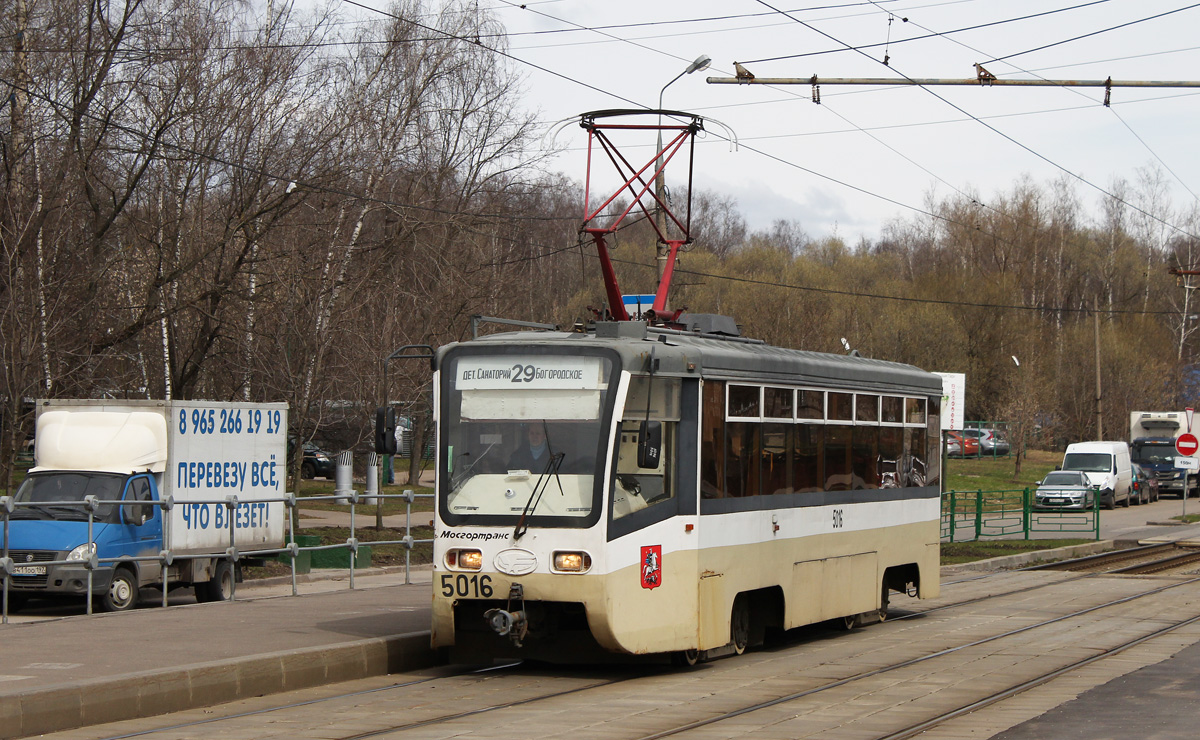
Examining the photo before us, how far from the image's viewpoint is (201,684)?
9.90 metres

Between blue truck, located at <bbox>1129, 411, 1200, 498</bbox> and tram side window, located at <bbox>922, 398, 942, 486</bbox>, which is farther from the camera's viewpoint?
blue truck, located at <bbox>1129, 411, 1200, 498</bbox>

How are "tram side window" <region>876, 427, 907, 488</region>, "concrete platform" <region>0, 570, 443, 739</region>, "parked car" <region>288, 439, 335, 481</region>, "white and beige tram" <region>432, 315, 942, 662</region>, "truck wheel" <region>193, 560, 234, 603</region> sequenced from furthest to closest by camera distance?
"parked car" <region>288, 439, 335, 481</region> < "truck wheel" <region>193, 560, 234, 603</region> < "tram side window" <region>876, 427, 907, 488</region> < "white and beige tram" <region>432, 315, 942, 662</region> < "concrete platform" <region>0, 570, 443, 739</region>

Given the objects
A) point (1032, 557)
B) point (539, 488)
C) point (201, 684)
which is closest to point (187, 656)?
point (201, 684)

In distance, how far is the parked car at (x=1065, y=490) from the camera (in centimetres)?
3903

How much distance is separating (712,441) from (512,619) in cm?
234

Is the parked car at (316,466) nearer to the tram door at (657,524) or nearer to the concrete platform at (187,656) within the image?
the concrete platform at (187,656)

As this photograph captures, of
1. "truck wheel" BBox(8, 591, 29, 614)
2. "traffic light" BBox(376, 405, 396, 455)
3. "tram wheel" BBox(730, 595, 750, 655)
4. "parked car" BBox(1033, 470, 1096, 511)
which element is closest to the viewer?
"traffic light" BBox(376, 405, 396, 455)

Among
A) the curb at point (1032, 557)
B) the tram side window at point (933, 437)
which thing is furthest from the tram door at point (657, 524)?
the curb at point (1032, 557)

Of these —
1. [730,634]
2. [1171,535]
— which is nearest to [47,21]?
[730,634]

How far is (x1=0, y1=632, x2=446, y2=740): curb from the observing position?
863cm

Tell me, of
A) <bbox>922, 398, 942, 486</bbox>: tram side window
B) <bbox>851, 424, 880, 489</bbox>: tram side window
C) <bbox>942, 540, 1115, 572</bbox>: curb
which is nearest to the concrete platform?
<bbox>851, 424, 880, 489</bbox>: tram side window

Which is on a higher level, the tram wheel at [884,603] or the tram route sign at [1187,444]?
the tram route sign at [1187,444]

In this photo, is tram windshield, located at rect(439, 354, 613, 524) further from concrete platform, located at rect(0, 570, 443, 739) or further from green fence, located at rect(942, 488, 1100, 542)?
green fence, located at rect(942, 488, 1100, 542)

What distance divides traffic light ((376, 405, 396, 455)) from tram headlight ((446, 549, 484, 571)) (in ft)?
4.42
